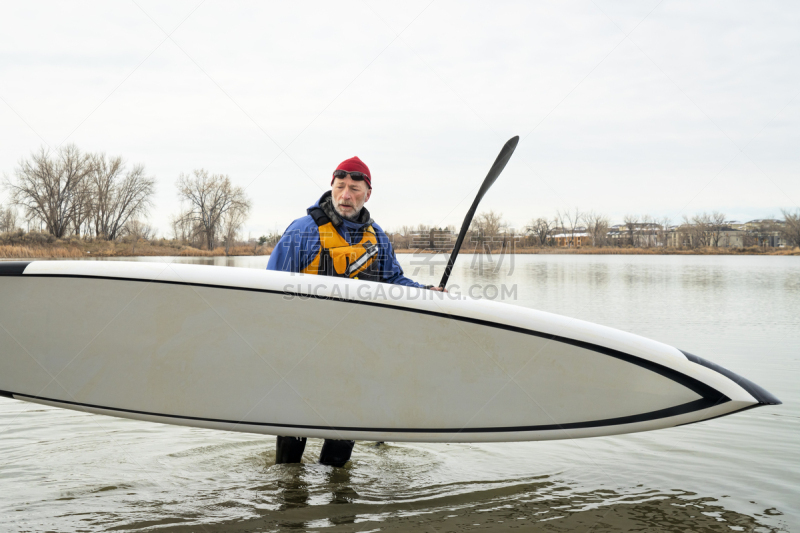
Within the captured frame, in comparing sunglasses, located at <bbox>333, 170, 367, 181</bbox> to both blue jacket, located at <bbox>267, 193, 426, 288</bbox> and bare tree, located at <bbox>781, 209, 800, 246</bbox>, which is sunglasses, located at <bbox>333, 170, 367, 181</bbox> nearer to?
blue jacket, located at <bbox>267, 193, 426, 288</bbox>

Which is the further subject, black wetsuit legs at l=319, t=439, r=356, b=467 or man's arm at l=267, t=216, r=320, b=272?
black wetsuit legs at l=319, t=439, r=356, b=467

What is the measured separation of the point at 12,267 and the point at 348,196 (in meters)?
1.53

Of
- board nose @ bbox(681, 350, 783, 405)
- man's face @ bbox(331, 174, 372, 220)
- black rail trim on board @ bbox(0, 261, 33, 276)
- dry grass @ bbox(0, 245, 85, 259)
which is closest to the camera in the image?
board nose @ bbox(681, 350, 783, 405)

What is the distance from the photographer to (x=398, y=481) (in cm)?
260

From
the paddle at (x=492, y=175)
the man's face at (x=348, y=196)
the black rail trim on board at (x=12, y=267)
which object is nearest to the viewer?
the black rail trim on board at (x=12, y=267)

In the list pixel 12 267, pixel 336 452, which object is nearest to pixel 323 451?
pixel 336 452

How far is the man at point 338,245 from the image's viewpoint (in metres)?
2.55

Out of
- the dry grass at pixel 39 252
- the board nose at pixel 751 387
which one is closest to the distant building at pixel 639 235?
the dry grass at pixel 39 252

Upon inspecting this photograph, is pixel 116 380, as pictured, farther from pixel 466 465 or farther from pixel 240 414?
pixel 466 465

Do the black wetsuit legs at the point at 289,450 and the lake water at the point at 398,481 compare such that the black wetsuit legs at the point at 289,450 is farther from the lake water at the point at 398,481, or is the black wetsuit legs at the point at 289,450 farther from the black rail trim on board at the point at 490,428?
the black rail trim on board at the point at 490,428

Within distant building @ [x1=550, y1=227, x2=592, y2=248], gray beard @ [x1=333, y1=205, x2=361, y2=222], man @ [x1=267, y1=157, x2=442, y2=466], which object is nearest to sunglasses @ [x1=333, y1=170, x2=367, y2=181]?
man @ [x1=267, y1=157, x2=442, y2=466]

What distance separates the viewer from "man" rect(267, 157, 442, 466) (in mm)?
2549

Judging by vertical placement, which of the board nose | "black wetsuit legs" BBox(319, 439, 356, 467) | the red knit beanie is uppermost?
the red knit beanie

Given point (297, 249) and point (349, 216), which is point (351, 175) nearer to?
point (349, 216)
